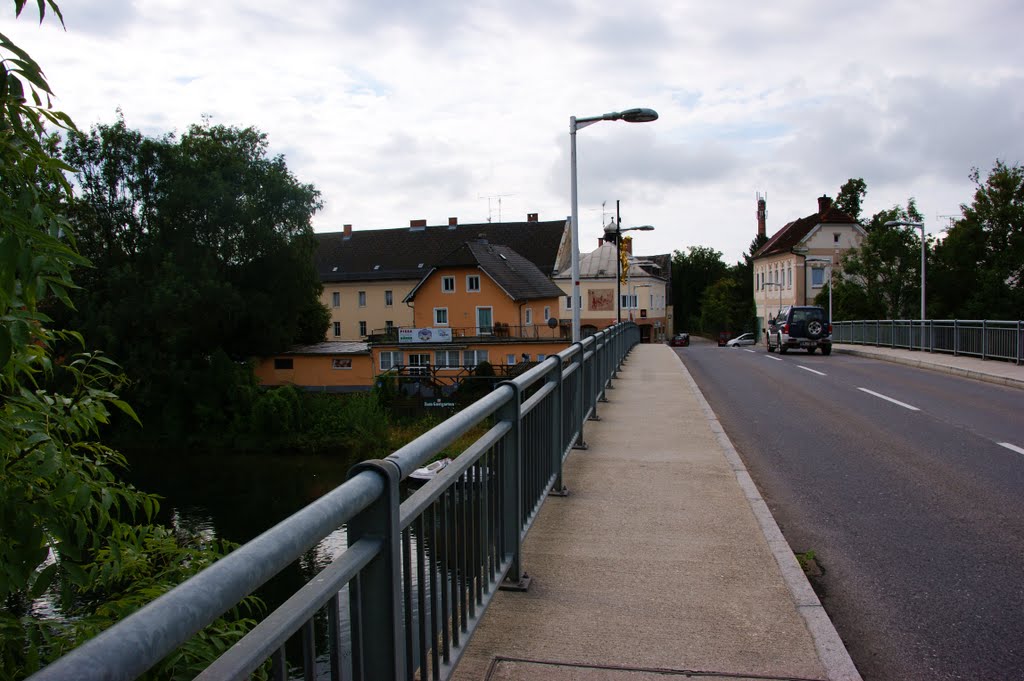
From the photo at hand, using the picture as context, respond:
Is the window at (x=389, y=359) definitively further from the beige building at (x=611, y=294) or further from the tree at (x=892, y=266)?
the tree at (x=892, y=266)

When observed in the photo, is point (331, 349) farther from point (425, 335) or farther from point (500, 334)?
point (500, 334)

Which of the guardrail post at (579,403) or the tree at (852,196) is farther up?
the tree at (852,196)

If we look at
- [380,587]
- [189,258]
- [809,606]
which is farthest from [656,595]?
[189,258]

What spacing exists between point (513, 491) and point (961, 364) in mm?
20779

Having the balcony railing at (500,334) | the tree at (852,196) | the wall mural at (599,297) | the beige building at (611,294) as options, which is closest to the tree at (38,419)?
the balcony railing at (500,334)

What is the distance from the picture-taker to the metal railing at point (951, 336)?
70.6ft

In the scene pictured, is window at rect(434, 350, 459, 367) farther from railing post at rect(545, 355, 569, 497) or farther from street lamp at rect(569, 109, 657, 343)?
railing post at rect(545, 355, 569, 497)

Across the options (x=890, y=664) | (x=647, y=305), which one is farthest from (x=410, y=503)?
(x=647, y=305)

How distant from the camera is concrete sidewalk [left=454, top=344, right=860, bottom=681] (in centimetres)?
358

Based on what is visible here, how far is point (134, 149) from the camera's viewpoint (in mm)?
46156

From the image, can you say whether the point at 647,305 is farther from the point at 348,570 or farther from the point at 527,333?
the point at 348,570

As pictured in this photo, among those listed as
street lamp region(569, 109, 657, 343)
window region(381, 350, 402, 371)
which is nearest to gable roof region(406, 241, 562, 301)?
window region(381, 350, 402, 371)

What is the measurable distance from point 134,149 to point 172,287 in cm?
910

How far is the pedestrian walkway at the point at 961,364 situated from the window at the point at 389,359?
96.9 ft
